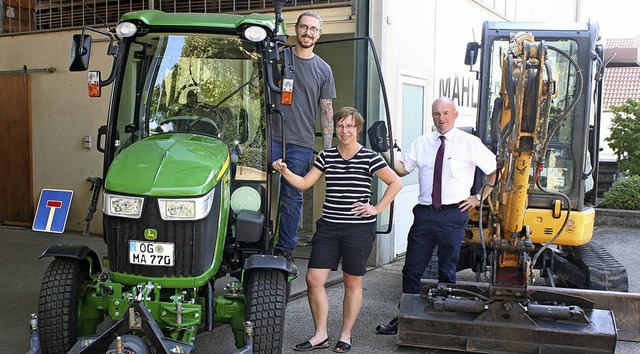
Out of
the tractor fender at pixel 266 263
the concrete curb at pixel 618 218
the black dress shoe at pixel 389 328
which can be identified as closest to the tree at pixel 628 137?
the concrete curb at pixel 618 218

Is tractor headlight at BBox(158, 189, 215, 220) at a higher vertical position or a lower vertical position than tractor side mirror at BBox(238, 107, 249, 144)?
lower

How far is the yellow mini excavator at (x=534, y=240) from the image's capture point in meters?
4.73

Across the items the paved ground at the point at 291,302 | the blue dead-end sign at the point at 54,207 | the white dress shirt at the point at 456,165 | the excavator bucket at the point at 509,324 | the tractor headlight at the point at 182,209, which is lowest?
the paved ground at the point at 291,302

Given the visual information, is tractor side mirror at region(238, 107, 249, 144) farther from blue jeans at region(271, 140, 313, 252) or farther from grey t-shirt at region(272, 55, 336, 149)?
blue jeans at region(271, 140, 313, 252)

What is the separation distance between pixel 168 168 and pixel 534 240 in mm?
3390

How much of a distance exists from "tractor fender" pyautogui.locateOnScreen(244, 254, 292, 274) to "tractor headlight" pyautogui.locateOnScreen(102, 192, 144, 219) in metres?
0.74

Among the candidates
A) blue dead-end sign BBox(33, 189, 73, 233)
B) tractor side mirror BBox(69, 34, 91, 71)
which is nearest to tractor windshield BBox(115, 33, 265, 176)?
tractor side mirror BBox(69, 34, 91, 71)

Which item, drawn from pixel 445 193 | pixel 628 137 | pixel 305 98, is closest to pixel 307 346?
pixel 445 193

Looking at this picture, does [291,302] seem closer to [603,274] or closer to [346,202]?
[346,202]

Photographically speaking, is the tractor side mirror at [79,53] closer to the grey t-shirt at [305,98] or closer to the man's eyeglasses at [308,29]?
the grey t-shirt at [305,98]

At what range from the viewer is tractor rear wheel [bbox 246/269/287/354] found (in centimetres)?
434

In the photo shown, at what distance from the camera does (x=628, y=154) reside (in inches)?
534

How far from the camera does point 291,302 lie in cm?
652

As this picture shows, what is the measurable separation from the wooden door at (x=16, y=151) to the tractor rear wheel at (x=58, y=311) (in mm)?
6308
